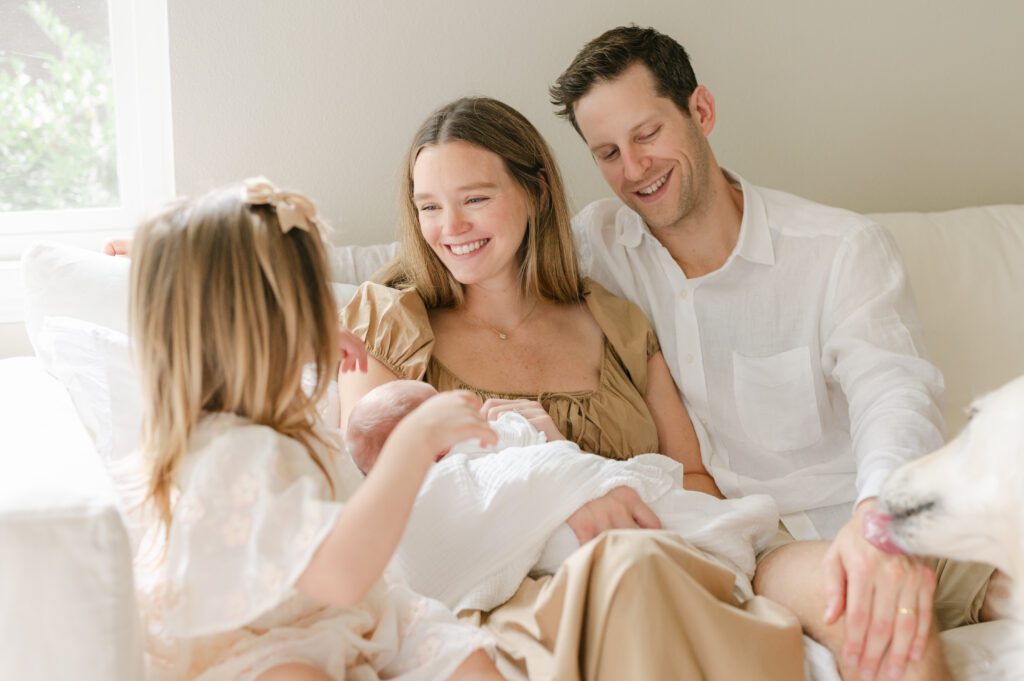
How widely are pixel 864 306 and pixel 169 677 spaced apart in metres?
1.30

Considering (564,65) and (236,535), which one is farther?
(564,65)

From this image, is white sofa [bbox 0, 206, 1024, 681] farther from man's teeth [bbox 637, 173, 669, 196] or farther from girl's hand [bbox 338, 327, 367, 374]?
man's teeth [bbox 637, 173, 669, 196]

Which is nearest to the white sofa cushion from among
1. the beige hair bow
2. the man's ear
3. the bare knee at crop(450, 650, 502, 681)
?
the man's ear

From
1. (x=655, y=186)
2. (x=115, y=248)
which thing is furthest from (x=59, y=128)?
(x=655, y=186)

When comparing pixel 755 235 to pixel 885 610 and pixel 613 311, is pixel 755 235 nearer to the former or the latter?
pixel 613 311

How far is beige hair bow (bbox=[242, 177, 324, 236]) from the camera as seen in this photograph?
4.46 feet

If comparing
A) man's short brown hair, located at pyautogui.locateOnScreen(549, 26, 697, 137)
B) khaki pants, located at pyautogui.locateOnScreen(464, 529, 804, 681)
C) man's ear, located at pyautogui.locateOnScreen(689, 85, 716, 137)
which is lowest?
khaki pants, located at pyautogui.locateOnScreen(464, 529, 804, 681)

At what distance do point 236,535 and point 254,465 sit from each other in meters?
0.08

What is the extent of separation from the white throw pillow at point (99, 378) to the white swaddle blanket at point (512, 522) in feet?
1.49

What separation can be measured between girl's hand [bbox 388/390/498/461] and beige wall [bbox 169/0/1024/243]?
1.21 m

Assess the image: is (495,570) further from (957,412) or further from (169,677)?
(957,412)

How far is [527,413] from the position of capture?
6.15 feet

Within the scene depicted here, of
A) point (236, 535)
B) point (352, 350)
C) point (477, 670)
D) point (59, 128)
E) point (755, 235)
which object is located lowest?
point (477, 670)

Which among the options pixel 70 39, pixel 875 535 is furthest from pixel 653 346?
pixel 70 39
